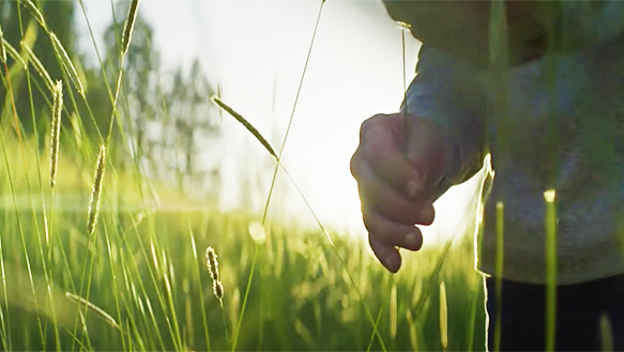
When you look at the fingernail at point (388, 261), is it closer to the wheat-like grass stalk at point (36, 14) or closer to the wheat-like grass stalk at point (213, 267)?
the wheat-like grass stalk at point (213, 267)

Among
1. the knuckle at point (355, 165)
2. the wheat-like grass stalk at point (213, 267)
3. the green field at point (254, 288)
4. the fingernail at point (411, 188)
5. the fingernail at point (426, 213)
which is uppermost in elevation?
the knuckle at point (355, 165)

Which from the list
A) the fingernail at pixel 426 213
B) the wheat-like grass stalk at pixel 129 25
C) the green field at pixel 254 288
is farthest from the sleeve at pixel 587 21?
the green field at pixel 254 288

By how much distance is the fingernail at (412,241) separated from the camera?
536 mm

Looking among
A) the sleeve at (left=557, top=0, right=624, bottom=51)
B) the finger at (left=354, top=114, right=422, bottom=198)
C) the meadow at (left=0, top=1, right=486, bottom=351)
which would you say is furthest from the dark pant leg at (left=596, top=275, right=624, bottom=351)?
the sleeve at (left=557, top=0, right=624, bottom=51)

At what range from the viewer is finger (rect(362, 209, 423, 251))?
539mm

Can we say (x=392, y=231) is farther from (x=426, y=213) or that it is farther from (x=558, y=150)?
(x=558, y=150)

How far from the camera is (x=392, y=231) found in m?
0.56

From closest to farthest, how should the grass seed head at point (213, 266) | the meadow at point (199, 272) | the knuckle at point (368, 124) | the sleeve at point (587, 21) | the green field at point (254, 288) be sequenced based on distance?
the sleeve at point (587, 21) < the grass seed head at point (213, 266) < the knuckle at point (368, 124) < the meadow at point (199, 272) < the green field at point (254, 288)

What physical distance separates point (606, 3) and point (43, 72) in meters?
0.40

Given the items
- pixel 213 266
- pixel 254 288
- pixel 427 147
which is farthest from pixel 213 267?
pixel 254 288

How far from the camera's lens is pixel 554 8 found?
367 millimetres

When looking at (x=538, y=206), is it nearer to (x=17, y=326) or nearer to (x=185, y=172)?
(x=185, y=172)

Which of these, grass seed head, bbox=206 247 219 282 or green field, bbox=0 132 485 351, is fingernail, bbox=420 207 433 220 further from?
green field, bbox=0 132 485 351

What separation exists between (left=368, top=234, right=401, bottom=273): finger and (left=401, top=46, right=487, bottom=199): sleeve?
0.12 metres
